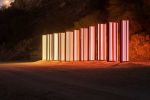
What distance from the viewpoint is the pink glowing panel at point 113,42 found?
36.7 meters

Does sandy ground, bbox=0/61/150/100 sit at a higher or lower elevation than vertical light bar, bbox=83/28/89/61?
lower

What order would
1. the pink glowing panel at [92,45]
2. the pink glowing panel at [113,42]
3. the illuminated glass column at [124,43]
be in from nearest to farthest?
1. the illuminated glass column at [124,43]
2. the pink glowing panel at [113,42]
3. the pink glowing panel at [92,45]

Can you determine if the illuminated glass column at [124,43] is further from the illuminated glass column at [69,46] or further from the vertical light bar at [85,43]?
the illuminated glass column at [69,46]

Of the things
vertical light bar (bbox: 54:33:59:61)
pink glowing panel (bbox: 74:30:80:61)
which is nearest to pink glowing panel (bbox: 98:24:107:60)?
pink glowing panel (bbox: 74:30:80:61)

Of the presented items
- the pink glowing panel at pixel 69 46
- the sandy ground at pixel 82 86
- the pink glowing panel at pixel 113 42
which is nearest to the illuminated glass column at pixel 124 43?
the pink glowing panel at pixel 113 42

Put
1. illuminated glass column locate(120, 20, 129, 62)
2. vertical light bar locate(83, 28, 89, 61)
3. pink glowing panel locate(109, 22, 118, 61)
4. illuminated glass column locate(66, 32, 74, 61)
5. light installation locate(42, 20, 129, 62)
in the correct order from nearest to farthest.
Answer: illuminated glass column locate(120, 20, 129, 62)
light installation locate(42, 20, 129, 62)
pink glowing panel locate(109, 22, 118, 61)
vertical light bar locate(83, 28, 89, 61)
illuminated glass column locate(66, 32, 74, 61)

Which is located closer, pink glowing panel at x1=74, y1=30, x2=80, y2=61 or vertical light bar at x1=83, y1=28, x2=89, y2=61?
vertical light bar at x1=83, y1=28, x2=89, y2=61

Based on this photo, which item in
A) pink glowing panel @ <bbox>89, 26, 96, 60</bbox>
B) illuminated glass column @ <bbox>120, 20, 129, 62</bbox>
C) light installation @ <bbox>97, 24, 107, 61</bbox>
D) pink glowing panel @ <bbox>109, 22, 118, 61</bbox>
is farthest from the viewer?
pink glowing panel @ <bbox>89, 26, 96, 60</bbox>

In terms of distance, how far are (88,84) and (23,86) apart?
2.90 meters

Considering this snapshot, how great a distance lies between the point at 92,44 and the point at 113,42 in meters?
3.01

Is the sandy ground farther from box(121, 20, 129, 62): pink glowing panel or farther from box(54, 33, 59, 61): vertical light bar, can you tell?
box(54, 33, 59, 61): vertical light bar

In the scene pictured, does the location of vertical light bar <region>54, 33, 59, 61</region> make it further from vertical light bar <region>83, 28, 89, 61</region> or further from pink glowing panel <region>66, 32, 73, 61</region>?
Answer: vertical light bar <region>83, 28, 89, 61</region>

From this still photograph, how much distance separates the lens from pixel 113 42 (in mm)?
37031

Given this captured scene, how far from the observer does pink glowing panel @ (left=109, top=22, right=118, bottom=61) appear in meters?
36.7
